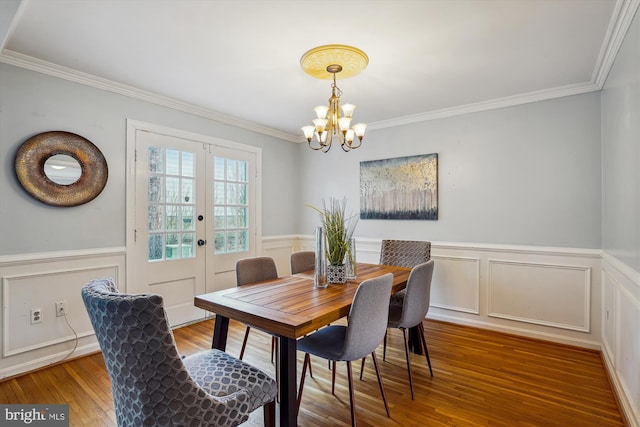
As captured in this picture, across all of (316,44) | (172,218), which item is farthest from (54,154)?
(316,44)

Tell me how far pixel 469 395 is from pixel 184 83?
3.42 metres

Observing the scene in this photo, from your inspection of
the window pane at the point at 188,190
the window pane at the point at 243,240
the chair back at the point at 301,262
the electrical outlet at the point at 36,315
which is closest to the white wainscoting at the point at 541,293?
the chair back at the point at 301,262

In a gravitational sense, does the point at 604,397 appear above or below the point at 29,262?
below

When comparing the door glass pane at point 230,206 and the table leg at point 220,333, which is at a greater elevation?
the door glass pane at point 230,206

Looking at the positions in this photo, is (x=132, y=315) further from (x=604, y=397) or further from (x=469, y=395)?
(x=604, y=397)

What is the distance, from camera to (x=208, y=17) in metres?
1.96

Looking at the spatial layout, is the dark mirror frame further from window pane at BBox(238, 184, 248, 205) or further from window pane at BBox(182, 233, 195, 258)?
window pane at BBox(238, 184, 248, 205)

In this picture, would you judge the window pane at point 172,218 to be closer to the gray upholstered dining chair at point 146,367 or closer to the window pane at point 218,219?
the window pane at point 218,219

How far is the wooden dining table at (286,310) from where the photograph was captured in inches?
60.6

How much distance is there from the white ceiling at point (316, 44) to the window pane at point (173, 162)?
51 centimetres

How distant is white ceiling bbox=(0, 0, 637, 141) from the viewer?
1.88 m

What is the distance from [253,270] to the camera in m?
2.62

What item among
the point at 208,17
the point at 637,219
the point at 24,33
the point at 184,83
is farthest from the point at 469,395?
the point at 24,33

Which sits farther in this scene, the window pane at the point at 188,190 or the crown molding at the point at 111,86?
the window pane at the point at 188,190
